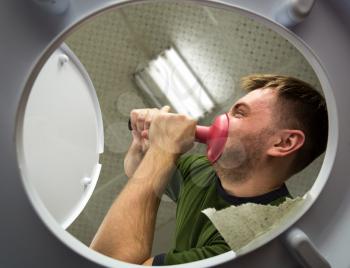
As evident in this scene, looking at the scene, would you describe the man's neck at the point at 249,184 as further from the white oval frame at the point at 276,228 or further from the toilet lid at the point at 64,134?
the toilet lid at the point at 64,134

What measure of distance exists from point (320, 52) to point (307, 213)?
0.22 meters

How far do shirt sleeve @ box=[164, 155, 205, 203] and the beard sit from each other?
1.7 inches

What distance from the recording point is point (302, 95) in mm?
700

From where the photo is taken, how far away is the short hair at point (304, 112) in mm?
689

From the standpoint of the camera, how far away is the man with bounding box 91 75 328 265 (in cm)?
69

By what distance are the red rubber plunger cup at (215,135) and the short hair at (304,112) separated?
0.28 ft

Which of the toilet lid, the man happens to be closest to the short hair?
the man

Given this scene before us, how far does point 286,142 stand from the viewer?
2.28 ft

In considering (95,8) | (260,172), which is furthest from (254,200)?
(95,8)

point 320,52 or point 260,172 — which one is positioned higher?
point 320,52

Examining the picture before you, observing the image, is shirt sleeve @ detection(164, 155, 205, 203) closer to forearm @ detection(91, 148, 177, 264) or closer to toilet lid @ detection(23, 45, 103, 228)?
forearm @ detection(91, 148, 177, 264)

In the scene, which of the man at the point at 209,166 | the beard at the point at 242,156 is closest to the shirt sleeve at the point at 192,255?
the man at the point at 209,166

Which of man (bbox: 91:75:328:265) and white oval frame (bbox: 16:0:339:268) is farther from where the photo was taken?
man (bbox: 91:75:328:265)

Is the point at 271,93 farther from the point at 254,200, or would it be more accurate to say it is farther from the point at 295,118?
the point at 254,200
